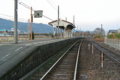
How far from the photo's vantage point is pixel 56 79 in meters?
9.05

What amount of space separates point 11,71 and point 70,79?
303cm

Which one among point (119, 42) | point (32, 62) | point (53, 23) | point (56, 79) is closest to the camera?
point (56, 79)

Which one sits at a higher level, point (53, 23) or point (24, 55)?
point (53, 23)

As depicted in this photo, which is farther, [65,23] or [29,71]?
[65,23]

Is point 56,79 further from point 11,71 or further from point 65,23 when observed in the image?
point 65,23

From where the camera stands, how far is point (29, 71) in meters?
10.1

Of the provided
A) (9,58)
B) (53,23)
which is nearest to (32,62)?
(9,58)

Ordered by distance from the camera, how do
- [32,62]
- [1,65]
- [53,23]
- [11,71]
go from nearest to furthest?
1. [11,71]
2. [1,65]
3. [32,62]
4. [53,23]

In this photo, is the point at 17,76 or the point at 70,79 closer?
the point at 17,76

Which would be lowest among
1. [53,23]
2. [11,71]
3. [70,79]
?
[70,79]

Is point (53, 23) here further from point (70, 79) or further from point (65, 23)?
point (70, 79)

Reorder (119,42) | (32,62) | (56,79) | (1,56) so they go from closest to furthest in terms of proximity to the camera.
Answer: (56,79)
(1,56)
(32,62)
(119,42)

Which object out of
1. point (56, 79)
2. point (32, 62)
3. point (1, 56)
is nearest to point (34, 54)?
point (32, 62)

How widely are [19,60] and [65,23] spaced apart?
189ft
